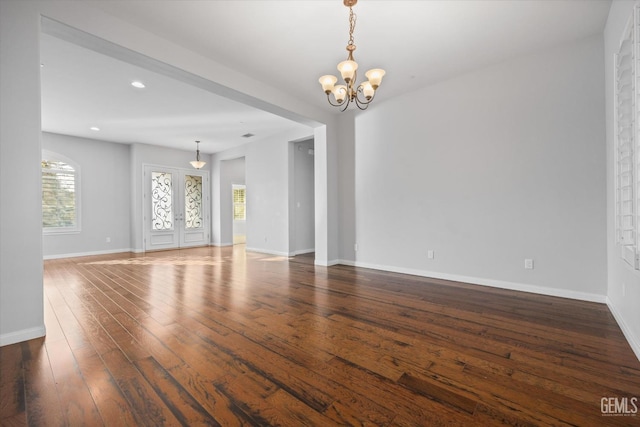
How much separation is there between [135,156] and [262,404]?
8.42 m

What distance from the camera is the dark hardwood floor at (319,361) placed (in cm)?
151

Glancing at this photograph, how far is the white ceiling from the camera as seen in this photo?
9.23 feet

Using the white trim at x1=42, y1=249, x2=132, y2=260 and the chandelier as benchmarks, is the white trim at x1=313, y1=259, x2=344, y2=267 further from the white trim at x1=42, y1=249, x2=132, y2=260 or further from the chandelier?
the white trim at x1=42, y1=249, x2=132, y2=260

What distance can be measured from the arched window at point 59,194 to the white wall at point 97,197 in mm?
110

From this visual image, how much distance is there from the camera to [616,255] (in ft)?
9.19

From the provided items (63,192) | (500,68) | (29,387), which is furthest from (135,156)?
(500,68)

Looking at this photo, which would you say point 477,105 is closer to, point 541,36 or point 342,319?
point 541,36

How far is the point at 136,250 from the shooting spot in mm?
7973

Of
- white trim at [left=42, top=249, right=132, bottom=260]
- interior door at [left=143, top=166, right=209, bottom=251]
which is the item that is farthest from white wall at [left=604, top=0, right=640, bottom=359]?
white trim at [left=42, top=249, right=132, bottom=260]

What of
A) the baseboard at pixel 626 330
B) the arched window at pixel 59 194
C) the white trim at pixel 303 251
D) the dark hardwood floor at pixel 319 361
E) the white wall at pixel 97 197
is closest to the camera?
the dark hardwood floor at pixel 319 361

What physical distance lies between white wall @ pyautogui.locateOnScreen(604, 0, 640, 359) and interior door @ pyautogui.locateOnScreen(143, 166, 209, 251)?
9.35m

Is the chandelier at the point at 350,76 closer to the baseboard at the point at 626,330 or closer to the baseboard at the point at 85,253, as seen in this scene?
the baseboard at the point at 626,330

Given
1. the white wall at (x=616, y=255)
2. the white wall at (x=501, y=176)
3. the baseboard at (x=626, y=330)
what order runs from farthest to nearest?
the white wall at (x=501, y=176)
the white wall at (x=616, y=255)
the baseboard at (x=626, y=330)

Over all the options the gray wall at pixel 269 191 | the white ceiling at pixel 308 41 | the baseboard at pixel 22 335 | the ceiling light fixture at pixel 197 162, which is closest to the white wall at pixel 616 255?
the white ceiling at pixel 308 41
